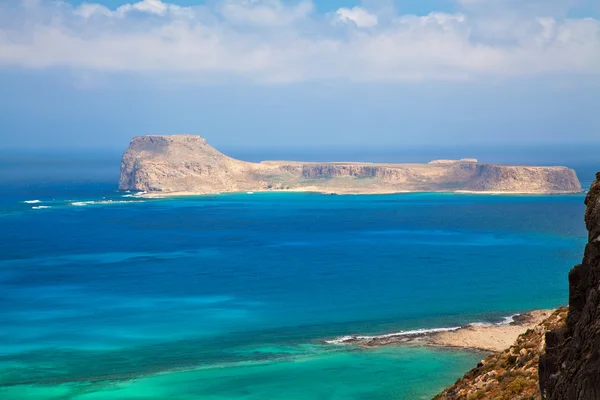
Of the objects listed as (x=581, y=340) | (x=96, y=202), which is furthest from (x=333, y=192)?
(x=581, y=340)

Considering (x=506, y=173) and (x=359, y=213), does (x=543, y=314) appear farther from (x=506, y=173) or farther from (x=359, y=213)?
(x=506, y=173)

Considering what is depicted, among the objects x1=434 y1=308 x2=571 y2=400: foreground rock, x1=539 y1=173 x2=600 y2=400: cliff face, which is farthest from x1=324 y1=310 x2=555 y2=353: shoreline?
x1=539 y1=173 x2=600 y2=400: cliff face

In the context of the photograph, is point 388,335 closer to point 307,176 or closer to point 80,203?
point 80,203

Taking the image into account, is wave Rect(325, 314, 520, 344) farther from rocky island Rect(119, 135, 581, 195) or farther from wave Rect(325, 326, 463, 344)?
rocky island Rect(119, 135, 581, 195)

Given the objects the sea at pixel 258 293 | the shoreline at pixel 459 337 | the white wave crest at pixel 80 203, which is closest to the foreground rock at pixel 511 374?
the sea at pixel 258 293

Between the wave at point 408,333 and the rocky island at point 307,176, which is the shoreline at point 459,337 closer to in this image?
the wave at point 408,333

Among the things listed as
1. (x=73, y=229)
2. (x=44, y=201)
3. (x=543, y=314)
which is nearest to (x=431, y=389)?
(x=543, y=314)
